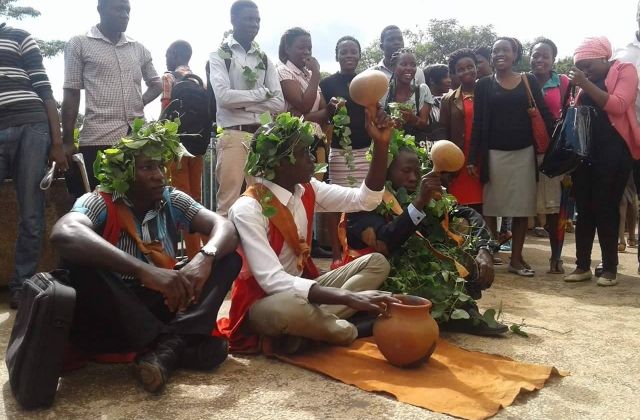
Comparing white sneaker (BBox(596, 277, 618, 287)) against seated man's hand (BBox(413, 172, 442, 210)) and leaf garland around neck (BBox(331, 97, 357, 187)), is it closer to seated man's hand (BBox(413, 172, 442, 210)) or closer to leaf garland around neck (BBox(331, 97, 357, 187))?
leaf garland around neck (BBox(331, 97, 357, 187))

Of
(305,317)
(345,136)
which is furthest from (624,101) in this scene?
(305,317)

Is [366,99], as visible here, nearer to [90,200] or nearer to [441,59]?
[90,200]

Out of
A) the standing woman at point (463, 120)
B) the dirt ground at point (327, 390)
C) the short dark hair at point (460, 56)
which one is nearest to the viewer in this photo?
the dirt ground at point (327, 390)

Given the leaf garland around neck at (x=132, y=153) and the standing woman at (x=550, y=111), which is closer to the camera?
the leaf garland around neck at (x=132, y=153)

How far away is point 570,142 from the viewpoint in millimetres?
5562

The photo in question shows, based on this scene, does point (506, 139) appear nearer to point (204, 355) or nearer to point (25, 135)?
point (204, 355)

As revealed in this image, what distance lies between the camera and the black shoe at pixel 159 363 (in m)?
2.93

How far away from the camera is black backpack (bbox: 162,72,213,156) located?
5.55 meters

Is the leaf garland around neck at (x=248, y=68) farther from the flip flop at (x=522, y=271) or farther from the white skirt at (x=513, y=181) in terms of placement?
the flip flop at (x=522, y=271)

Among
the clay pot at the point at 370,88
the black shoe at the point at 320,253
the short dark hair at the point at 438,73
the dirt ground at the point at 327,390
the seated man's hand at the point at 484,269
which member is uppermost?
the short dark hair at the point at 438,73

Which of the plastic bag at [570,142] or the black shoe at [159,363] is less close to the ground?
the plastic bag at [570,142]

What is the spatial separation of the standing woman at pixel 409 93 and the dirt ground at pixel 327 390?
2.33 m

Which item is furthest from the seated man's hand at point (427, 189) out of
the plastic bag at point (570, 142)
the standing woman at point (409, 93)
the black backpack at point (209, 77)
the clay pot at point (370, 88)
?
the plastic bag at point (570, 142)

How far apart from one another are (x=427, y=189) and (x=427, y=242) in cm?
52
